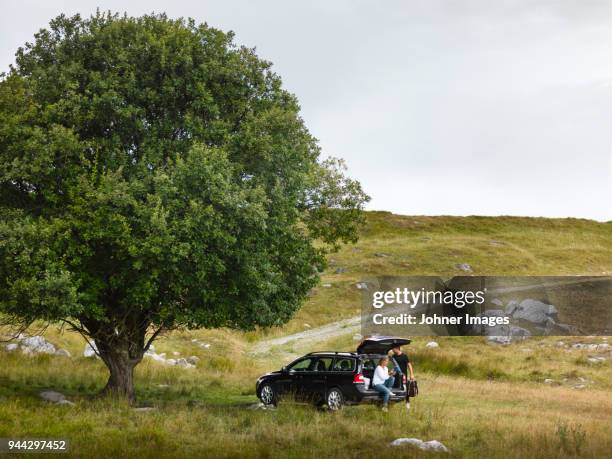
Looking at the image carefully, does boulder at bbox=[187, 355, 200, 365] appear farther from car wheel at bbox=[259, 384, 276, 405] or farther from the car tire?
the car tire

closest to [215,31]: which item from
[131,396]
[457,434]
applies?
[131,396]

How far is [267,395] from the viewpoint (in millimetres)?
26172

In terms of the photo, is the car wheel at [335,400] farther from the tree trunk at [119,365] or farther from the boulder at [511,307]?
the boulder at [511,307]

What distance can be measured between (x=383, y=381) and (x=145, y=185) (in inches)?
415

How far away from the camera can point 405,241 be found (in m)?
91.8

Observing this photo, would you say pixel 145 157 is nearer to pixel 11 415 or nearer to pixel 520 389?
pixel 11 415

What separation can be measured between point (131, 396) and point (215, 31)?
47.6 ft

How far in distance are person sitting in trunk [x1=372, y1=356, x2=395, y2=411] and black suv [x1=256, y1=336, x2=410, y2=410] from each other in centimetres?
17

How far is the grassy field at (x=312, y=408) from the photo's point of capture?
56.2 feet

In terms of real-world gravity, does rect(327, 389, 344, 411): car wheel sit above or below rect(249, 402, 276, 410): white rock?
above

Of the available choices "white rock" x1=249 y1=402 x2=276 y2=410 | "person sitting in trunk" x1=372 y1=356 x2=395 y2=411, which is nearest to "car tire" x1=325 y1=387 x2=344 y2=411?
"person sitting in trunk" x1=372 y1=356 x2=395 y2=411

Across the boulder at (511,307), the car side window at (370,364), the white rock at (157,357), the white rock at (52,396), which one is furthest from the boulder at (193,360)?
the boulder at (511,307)

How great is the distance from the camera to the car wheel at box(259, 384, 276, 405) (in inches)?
1022

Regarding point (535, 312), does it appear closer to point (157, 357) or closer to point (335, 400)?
point (157, 357)
